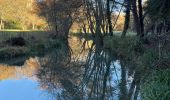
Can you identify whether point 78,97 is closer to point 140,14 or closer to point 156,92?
point 156,92

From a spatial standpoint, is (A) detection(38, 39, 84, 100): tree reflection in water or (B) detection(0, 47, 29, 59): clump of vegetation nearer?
(A) detection(38, 39, 84, 100): tree reflection in water

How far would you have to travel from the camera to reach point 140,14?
34.8 meters

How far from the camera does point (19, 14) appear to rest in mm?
71625

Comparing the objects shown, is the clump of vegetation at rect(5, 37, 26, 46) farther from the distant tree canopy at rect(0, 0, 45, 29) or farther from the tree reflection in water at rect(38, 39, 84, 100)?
the distant tree canopy at rect(0, 0, 45, 29)

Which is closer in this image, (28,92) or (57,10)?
(28,92)

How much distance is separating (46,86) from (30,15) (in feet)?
187

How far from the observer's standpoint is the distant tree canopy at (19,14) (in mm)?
67081

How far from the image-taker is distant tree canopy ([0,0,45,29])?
6708 cm

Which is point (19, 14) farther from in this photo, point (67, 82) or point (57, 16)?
point (67, 82)

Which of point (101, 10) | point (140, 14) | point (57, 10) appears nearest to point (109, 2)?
point (101, 10)

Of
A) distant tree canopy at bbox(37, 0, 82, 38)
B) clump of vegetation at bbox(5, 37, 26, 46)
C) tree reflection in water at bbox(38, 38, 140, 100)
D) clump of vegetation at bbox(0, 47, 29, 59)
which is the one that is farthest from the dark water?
distant tree canopy at bbox(37, 0, 82, 38)

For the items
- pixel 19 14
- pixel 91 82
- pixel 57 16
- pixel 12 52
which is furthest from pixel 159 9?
pixel 19 14

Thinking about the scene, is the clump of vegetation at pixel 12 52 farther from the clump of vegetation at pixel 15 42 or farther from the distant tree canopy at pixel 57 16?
the distant tree canopy at pixel 57 16

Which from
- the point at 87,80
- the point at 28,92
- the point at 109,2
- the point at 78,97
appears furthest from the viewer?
the point at 109,2
